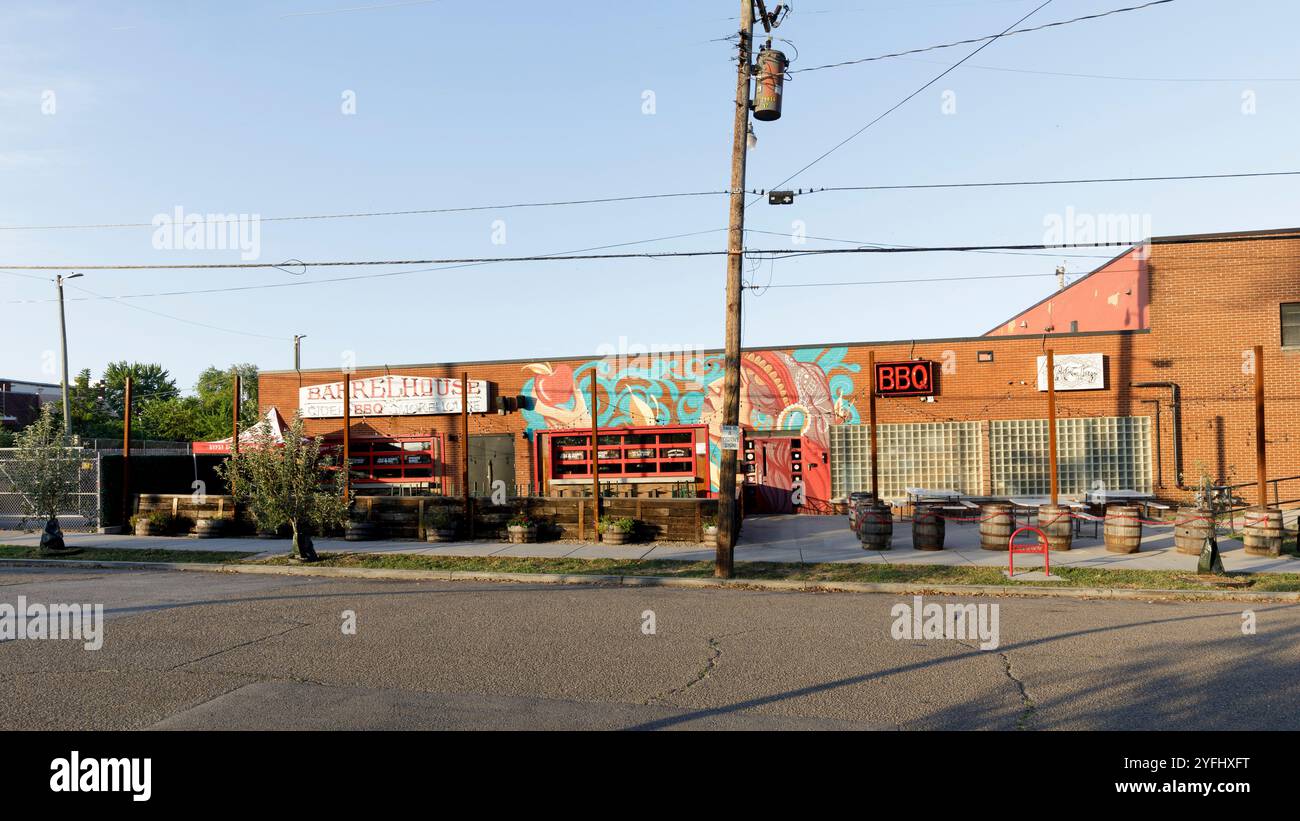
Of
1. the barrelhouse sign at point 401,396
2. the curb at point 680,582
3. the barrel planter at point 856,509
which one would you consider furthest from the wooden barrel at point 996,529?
the barrelhouse sign at point 401,396

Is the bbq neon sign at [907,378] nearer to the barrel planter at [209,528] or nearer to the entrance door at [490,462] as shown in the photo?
the entrance door at [490,462]

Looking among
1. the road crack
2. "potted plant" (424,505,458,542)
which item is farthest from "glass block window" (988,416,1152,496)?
the road crack

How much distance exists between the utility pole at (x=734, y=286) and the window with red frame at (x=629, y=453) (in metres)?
12.3

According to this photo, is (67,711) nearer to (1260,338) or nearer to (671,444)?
(671,444)

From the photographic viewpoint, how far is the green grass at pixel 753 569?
1348 cm

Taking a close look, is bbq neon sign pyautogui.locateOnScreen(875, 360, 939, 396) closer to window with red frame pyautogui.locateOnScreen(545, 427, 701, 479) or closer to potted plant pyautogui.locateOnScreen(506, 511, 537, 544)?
window with red frame pyautogui.locateOnScreen(545, 427, 701, 479)

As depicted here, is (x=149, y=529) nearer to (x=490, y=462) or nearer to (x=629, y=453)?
(x=490, y=462)

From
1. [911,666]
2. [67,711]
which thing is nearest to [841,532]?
[911,666]

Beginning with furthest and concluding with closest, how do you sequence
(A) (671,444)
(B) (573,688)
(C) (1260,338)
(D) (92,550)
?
(A) (671,444) < (C) (1260,338) < (D) (92,550) < (B) (573,688)

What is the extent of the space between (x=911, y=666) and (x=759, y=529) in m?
13.7

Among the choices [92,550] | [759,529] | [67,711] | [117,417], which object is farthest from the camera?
[117,417]

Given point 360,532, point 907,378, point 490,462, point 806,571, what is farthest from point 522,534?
point 907,378

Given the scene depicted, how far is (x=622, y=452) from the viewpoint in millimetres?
27516
